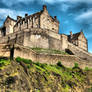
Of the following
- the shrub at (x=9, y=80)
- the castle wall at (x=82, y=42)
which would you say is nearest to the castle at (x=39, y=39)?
the castle wall at (x=82, y=42)

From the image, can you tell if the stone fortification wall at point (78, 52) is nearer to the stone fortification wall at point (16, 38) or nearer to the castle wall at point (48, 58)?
the castle wall at point (48, 58)

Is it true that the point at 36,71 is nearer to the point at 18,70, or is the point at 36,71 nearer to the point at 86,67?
the point at 18,70

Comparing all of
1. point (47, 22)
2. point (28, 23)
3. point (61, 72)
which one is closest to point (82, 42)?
point (47, 22)

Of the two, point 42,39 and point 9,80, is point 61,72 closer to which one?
point 42,39

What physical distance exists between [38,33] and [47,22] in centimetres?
845

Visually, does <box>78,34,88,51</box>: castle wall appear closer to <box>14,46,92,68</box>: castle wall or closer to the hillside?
<box>14,46,92,68</box>: castle wall

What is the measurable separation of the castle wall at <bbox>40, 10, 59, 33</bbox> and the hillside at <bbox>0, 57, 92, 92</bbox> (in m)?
14.9

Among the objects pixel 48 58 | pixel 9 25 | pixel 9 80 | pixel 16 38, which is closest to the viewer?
pixel 9 80

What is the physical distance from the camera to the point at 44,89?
32969 millimetres

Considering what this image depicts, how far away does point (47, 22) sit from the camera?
56.5m

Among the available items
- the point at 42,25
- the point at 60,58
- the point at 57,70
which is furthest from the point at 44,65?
the point at 42,25

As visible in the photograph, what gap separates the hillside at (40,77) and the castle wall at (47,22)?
14.9 meters

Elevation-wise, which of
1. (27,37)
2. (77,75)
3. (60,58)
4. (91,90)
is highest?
(27,37)

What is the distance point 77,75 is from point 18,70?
1521 cm
